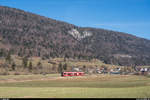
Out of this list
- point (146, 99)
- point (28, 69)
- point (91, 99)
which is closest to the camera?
point (146, 99)

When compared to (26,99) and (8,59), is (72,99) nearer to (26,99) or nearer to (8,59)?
(26,99)

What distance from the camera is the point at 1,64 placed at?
498 feet

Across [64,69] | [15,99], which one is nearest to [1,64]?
[64,69]

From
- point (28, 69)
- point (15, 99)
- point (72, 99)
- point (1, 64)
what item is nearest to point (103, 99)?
point (72, 99)

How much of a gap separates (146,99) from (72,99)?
9.21 meters

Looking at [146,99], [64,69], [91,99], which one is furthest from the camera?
[64,69]

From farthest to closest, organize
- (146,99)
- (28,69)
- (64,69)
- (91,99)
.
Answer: (64,69), (28,69), (91,99), (146,99)

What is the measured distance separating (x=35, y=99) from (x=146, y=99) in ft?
46.6

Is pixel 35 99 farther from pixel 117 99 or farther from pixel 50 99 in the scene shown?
pixel 117 99

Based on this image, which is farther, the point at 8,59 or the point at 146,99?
the point at 8,59

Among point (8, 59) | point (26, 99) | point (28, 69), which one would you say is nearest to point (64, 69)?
point (28, 69)

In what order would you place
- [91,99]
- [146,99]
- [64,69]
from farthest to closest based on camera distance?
[64,69] → [91,99] → [146,99]

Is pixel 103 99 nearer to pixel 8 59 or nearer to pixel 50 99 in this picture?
pixel 50 99

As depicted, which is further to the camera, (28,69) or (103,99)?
(28,69)
